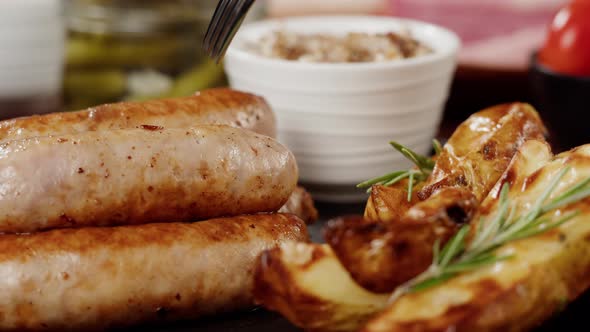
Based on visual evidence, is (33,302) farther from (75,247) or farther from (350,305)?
(350,305)

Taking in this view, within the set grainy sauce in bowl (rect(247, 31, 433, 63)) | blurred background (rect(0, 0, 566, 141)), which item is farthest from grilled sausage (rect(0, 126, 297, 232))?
blurred background (rect(0, 0, 566, 141))

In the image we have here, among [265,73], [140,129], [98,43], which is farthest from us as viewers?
[98,43]

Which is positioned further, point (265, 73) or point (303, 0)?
point (303, 0)

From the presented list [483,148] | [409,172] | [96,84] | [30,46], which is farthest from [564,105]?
[30,46]

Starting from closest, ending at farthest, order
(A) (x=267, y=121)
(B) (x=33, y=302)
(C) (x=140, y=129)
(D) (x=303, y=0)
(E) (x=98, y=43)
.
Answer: (B) (x=33, y=302) < (C) (x=140, y=129) < (A) (x=267, y=121) < (E) (x=98, y=43) < (D) (x=303, y=0)

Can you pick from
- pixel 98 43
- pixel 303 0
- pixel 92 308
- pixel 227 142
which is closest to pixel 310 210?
pixel 227 142
